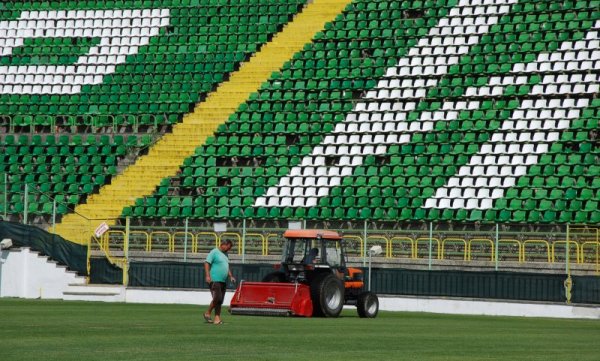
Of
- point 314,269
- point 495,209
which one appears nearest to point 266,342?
point 314,269

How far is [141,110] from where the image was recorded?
47219 mm

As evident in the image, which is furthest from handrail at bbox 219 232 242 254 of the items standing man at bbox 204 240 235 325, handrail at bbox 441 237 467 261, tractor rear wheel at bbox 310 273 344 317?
standing man at bbox 204 240 235 325

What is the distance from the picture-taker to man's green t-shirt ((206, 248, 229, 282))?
74.5 feet

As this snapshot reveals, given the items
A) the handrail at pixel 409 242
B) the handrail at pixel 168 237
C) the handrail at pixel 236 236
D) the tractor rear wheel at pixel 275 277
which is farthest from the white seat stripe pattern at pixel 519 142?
the tractor rear wheel at pixel 275 277

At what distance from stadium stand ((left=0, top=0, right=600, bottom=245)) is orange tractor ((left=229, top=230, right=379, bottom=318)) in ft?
37.8

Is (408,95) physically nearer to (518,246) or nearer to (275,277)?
(518,246)

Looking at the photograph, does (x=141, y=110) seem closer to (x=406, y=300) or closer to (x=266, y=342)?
(x=406, y=300)

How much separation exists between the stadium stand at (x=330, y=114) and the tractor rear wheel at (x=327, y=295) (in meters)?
12.3

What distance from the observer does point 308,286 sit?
82.3 ft

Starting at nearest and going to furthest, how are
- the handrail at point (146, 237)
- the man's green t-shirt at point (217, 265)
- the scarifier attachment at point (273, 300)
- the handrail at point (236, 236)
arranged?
the man's green t-shirt at point (217, 265), the scarifier attachment at point (273, 300), the handrail at point (236, 236), the handrail at point (146, 237)

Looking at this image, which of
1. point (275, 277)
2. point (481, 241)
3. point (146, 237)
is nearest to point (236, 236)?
point (146, 237)

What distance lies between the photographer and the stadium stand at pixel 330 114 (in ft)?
128

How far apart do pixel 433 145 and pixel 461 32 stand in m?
6.17

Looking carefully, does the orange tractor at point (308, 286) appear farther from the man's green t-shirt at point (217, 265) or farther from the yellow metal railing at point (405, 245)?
the yellow metal railing at point (405, 245)
